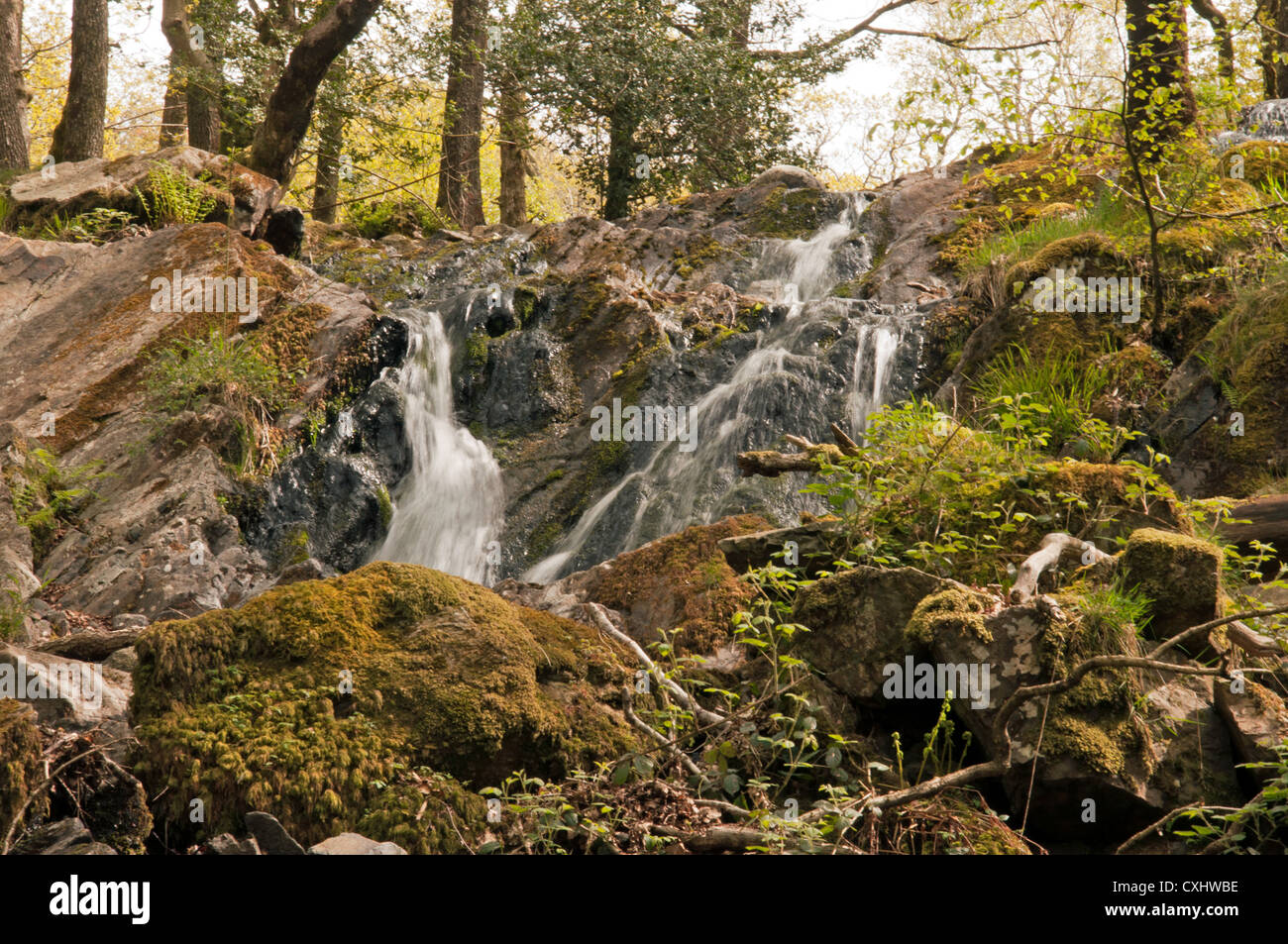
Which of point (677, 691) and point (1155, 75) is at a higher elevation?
point (1155, 75)

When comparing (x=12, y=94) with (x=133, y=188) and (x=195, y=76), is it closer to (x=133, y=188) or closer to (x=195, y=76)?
(x=195, y=76)

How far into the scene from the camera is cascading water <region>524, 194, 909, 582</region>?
8852mm

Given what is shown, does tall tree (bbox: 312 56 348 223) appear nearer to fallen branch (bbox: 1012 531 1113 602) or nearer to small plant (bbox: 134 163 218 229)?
small plant (bbox: 134 163 218 229)

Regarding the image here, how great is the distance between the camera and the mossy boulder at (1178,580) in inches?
181

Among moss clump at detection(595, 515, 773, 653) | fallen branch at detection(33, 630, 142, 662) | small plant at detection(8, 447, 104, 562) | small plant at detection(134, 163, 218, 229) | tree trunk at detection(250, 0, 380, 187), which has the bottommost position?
fallen branch at detection(33, 630, 142, 662)

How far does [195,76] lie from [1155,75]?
39.2ft

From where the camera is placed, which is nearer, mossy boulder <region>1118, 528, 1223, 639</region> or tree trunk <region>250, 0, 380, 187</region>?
mossy boulder <region>1118, 528, 1223, 639</region>

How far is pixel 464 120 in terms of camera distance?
1675cm

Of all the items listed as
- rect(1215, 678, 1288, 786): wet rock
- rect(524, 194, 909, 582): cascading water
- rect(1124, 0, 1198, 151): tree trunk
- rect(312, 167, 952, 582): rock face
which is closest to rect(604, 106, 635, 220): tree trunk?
rect(312, 167, 952, 582): rock face

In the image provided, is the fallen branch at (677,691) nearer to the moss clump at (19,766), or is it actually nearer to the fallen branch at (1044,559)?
the fallen branch at (1044,559)

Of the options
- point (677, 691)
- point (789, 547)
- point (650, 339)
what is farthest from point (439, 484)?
point (677, 691)

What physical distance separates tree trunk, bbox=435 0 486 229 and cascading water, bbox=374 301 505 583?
6.39 meters

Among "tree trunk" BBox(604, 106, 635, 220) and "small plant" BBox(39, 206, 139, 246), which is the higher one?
"tree trunk" BBox(604, 106, 635, 220)

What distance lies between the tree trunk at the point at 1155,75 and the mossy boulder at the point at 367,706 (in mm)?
5794
